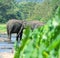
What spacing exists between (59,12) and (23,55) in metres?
0.31

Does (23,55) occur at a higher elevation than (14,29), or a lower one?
higher

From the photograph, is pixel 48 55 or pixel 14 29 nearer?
pixel 48 55

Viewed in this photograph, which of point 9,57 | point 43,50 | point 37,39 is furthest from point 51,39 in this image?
point 9,57

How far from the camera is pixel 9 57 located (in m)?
12.2

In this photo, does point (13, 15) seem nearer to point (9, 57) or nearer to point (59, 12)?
point (9, 57)

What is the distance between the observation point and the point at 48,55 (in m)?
1.85

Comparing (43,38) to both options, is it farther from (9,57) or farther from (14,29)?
(14,29)

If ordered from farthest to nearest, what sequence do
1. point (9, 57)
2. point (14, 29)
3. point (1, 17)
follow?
point (1, 17) → point (14, 29) → point (9, 57)

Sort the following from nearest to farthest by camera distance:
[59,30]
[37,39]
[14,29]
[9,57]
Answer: [59,30]
[37,39]
[9,57]
[14,29]

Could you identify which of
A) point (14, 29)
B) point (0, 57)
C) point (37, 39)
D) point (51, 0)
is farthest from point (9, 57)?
point (51, 0)

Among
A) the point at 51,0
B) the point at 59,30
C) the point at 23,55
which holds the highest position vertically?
the point at 59,30

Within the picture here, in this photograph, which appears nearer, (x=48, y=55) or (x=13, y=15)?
(x=48, y=55)

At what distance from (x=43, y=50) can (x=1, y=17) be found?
145 feet

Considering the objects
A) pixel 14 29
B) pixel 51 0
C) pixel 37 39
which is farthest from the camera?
pixel 51 0
